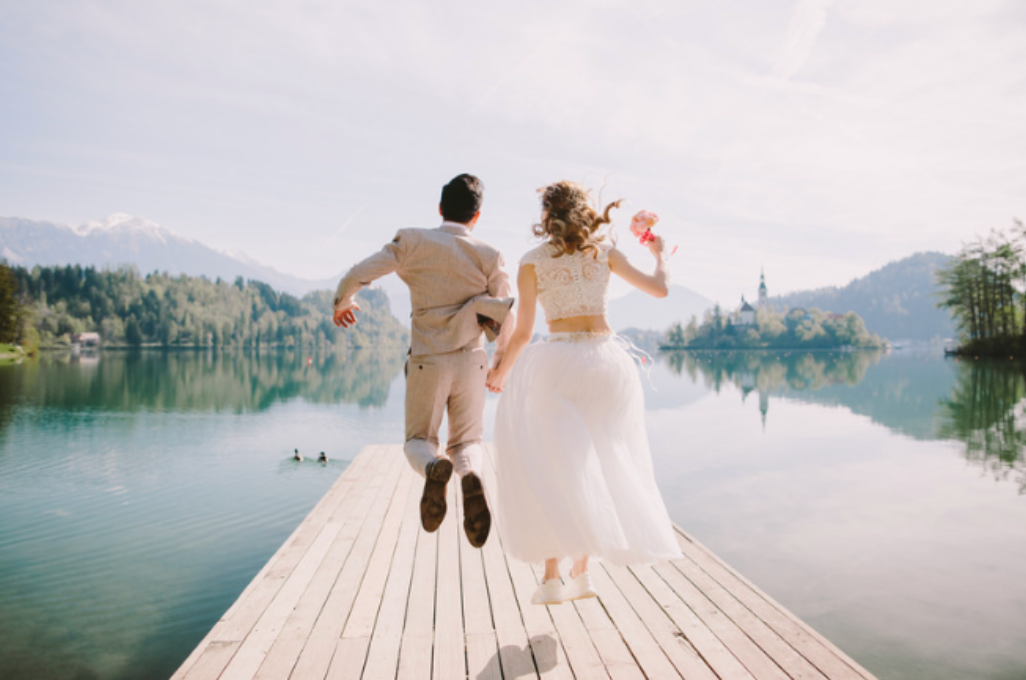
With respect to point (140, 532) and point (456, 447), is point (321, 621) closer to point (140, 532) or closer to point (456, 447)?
point (456, 447)

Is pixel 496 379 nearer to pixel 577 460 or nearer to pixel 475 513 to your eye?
pixel 577 460

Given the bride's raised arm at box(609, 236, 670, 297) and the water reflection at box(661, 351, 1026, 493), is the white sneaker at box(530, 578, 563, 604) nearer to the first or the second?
the bride's raised arm at box(609, 236, 670, 297)

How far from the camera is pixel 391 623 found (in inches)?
133

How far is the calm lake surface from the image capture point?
5.71 metres

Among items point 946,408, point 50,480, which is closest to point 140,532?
point 50,480

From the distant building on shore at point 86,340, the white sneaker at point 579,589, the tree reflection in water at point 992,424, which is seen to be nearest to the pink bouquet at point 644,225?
the white sneaker at point 579,589

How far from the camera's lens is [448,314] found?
343 cm

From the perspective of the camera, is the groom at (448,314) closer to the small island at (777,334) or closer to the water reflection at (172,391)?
the water reflection at (172,391)

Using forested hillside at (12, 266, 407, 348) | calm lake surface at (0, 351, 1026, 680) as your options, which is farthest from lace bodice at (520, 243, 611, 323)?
forested hillside at (12, 266, 407, 348)

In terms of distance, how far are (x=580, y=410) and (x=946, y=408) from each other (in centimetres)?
2490

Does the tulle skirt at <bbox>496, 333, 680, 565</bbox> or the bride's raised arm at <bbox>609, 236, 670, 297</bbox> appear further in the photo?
the bride's raised arm at <bbox>609, 236, 670, 297</bbox>

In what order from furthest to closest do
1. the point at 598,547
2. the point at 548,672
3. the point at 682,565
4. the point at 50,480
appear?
the point at 50,480 < the point at 682,565 < the point at 598,547 < the point at 548,672

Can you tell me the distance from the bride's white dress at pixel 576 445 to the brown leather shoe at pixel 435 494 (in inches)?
12.2

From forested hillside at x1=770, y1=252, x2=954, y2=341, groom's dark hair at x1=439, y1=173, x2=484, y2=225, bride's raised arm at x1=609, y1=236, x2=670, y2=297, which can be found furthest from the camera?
forested hillside at x1=770, y1=252, x2=954, y2=341
